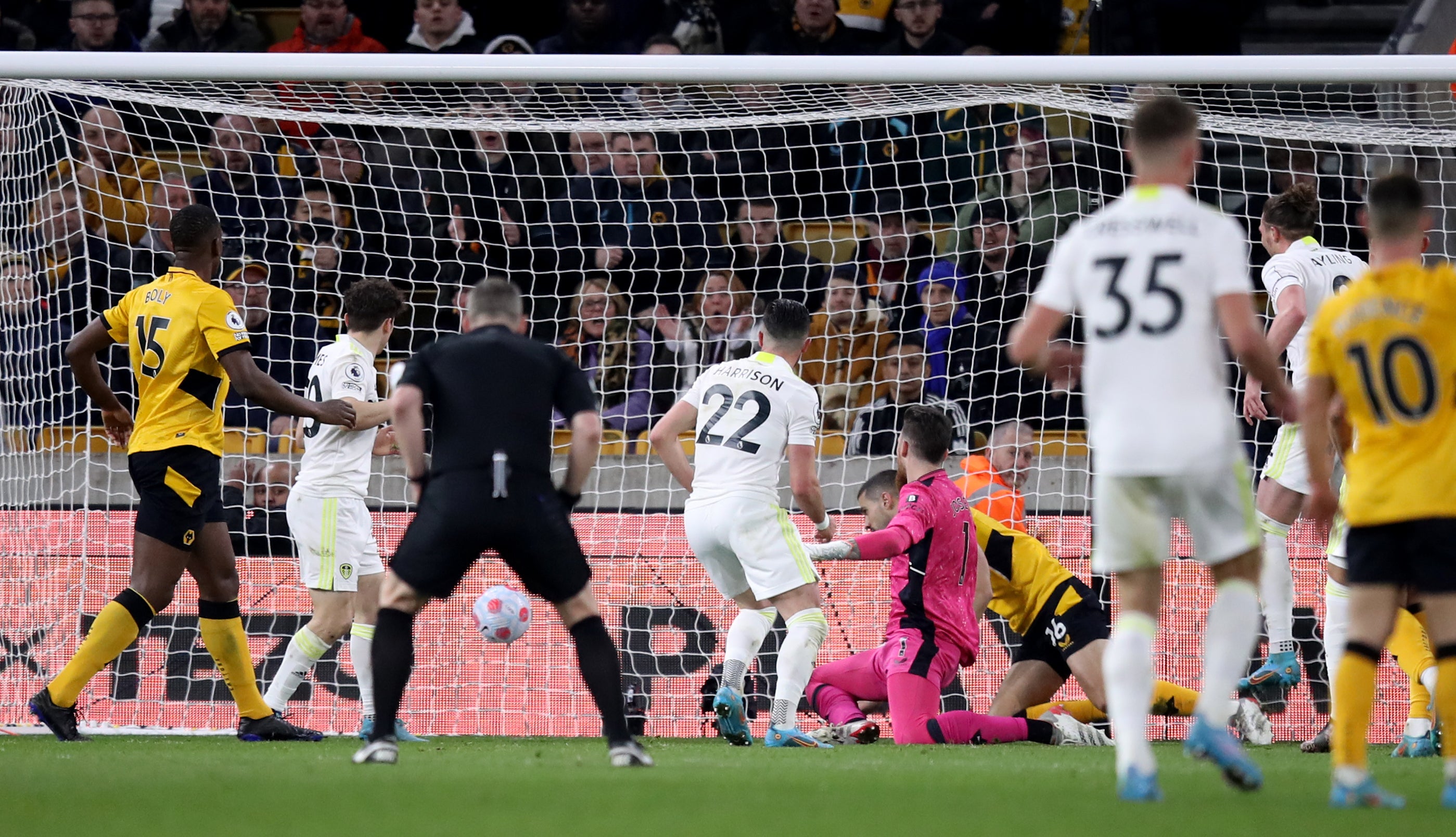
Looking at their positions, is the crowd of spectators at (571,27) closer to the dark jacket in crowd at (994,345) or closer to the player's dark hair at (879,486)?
the dark jacket in crowd at (994,345)

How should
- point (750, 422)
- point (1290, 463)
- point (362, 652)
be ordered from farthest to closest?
1. point (362, 652)
2. point (750, 422)
3. point (1290, 463)

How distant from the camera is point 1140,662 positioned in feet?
13.8

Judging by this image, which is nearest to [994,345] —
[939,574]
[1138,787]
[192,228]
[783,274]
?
[783,274]

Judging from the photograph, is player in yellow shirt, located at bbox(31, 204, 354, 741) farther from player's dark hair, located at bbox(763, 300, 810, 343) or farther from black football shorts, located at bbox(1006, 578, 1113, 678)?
black football shorts, located at bbox(1006, 578, 1113, 678)

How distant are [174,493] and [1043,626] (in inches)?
169

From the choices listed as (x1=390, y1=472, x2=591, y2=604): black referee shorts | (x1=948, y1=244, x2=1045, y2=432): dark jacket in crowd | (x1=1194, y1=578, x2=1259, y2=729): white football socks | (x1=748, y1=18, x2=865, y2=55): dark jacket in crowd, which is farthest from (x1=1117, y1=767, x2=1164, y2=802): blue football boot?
(x1=748, y1=18, x2=865, y2=55): dark jacket in crowd

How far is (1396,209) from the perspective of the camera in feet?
14.4

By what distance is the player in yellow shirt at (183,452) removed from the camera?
704cm

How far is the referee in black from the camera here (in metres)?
5.16

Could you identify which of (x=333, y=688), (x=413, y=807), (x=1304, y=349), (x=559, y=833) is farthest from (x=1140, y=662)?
(x=333, y=688)

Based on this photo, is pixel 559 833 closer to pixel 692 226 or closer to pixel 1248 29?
pixel 692 226

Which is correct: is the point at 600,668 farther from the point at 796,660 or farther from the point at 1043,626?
the point at 1043,626

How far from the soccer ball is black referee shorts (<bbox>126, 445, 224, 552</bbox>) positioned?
4.40 ft

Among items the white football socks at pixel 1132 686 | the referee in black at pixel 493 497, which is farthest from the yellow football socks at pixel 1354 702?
the referee in black at pixel 493 497
